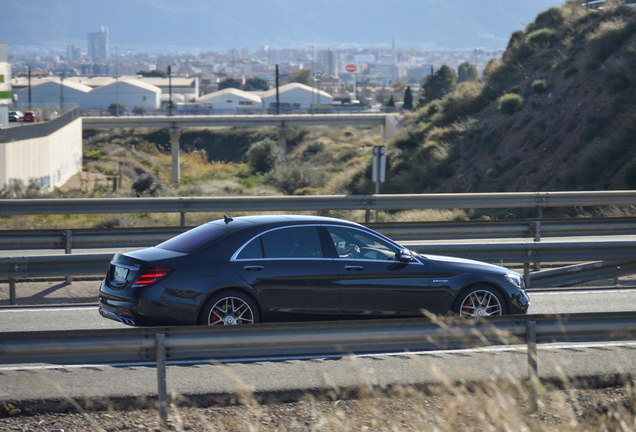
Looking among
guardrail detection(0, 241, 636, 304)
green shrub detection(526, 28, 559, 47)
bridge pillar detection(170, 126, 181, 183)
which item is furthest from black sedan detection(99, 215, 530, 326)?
bridge pillar detection(170, 126, 181, 183)

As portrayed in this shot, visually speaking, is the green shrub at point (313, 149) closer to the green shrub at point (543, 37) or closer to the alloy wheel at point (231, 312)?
the green shrub at point (543, 37)

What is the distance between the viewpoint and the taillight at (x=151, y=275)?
653cm

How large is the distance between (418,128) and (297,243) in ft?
108

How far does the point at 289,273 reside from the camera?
6.89m

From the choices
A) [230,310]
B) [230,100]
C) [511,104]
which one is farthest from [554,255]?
[230,100]

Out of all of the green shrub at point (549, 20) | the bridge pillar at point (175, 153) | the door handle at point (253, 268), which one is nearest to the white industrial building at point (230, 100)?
the bridge pillar at point (175, 153)

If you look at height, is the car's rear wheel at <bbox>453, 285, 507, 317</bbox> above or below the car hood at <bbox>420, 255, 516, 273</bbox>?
below

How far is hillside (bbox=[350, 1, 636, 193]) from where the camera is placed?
77.8ft

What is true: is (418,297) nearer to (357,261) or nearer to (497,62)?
(357,261)

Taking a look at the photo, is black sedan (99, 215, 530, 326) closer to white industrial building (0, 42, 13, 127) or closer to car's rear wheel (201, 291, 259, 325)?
car's rear wheel (201, 291, 259, 325)

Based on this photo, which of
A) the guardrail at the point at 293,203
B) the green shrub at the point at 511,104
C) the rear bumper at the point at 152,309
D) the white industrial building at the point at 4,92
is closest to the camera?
the rear bumper at the point at 152,309

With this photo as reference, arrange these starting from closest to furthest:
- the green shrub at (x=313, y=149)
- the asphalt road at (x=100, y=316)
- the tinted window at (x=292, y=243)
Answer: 1. the tinted window at (x=292, y=243)
2. the asphalt road at (x=100, y=316)
3. the green shrub at (x=313, y=149)

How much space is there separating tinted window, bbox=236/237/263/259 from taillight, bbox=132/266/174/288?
0.74m

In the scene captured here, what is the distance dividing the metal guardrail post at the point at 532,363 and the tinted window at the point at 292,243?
2608 mm
